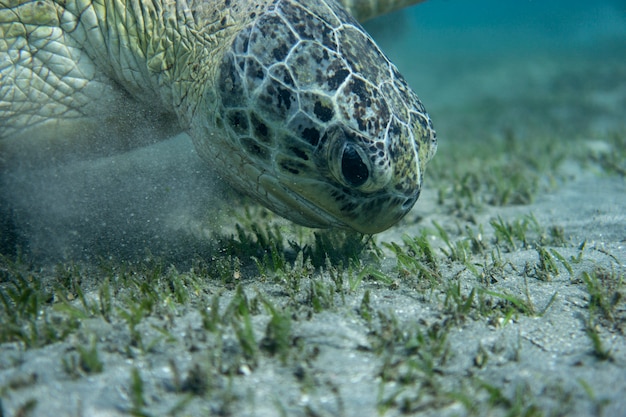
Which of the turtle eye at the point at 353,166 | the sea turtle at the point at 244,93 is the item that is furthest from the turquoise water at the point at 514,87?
the turtle eye at the point at 353,166

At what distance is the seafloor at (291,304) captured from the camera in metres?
1.34

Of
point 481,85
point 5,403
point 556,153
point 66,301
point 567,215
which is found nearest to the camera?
point 5,403

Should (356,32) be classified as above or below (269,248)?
above

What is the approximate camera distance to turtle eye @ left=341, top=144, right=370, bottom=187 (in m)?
1.93

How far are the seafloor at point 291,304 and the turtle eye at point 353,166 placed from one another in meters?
0.44

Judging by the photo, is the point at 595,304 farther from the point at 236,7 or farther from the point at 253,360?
the point at 236,7

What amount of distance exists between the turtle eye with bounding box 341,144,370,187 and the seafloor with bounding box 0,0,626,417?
44 cm

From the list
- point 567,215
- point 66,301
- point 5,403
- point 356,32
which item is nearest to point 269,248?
point 66,301

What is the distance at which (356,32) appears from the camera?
2.27 meters

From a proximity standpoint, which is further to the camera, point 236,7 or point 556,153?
point 556,153

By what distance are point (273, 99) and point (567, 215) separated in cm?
228

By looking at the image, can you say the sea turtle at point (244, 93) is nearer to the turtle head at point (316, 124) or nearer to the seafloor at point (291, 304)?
the turtle head at point (316, 124)

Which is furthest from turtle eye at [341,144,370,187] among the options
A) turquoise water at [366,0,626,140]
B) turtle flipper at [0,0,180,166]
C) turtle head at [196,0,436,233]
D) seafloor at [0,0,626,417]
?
turquoise water at [366,0,626,140]

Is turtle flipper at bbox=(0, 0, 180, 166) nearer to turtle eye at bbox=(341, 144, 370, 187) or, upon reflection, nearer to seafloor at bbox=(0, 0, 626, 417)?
seafloor at bbox=(0, 0, 626, 417)
